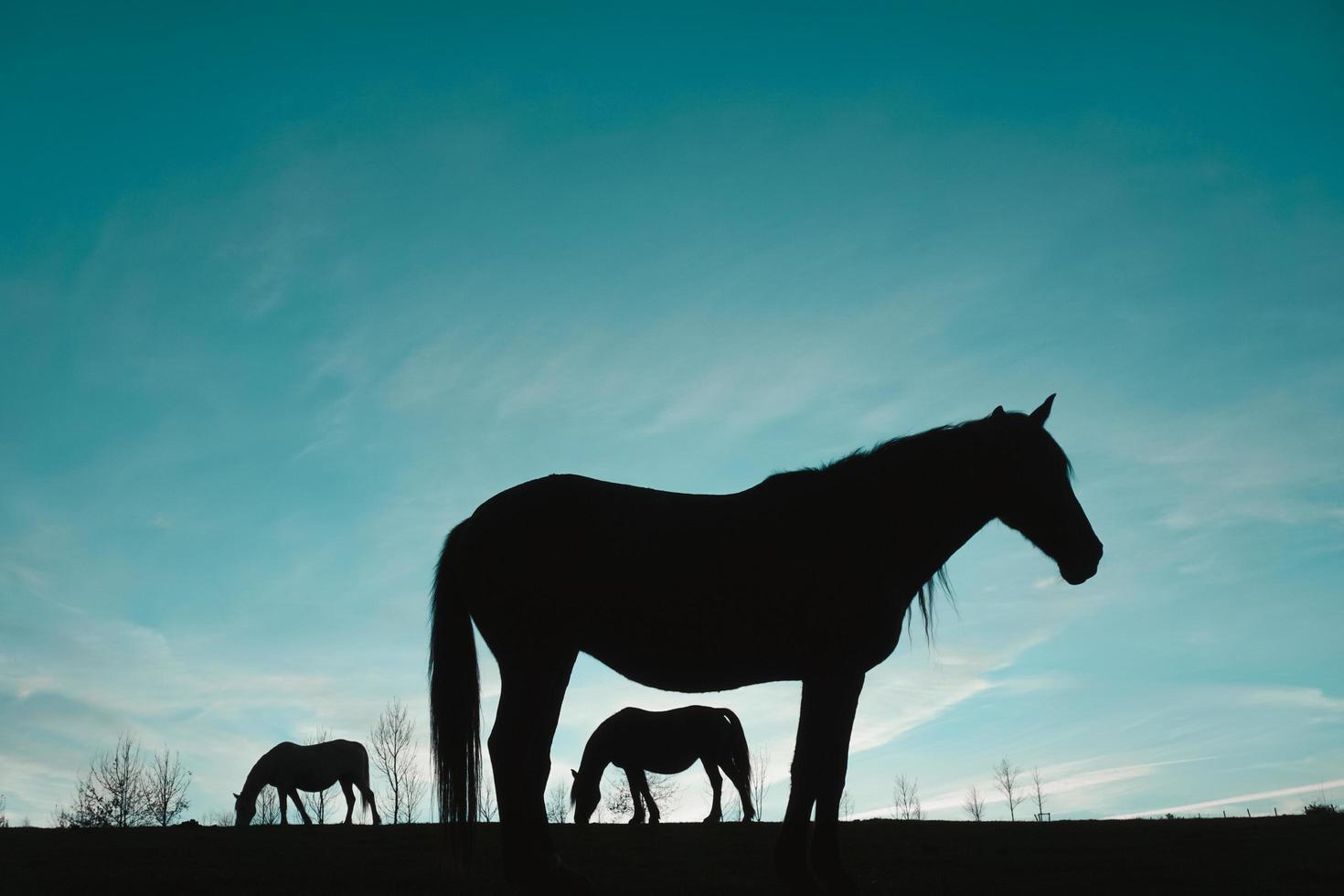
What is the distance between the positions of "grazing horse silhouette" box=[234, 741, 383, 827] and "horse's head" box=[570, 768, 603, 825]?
7.83 metres

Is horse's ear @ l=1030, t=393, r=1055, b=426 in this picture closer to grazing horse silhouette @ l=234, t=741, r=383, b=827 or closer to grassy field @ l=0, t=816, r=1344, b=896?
grassy field @ l=0, t=816, r=1344, b=896

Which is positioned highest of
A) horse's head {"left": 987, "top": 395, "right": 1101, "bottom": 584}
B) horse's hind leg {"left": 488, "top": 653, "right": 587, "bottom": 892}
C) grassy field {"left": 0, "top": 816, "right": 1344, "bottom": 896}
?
horse's head {"left": 987, "top": 395, "right": 1101, "bottom": 584}

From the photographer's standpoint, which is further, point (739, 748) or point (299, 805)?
point (299, 805)

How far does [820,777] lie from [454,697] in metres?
2.60

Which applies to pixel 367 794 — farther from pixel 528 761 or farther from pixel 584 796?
pixel 528 761

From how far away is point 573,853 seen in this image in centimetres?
930

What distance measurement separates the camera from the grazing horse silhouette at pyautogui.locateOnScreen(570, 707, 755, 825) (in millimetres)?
14508

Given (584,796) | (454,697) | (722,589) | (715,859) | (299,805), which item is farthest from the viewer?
(299,805)

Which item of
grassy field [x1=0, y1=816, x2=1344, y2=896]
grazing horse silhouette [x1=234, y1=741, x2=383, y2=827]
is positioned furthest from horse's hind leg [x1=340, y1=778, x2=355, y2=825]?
grassy field [x1=0, y1=816, x2=1344, y2=896]

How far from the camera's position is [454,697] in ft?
22.0

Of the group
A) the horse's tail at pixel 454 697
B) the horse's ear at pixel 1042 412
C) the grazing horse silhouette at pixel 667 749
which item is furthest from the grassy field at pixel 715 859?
the horse's ear at pixel 1042 412

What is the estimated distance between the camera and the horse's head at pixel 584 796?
1412 centimetres

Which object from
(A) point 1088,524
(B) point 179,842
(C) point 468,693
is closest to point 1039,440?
(A) point 1088,524

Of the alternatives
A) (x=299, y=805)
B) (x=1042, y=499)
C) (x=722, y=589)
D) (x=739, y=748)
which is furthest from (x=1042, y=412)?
(x=299, y=805)
